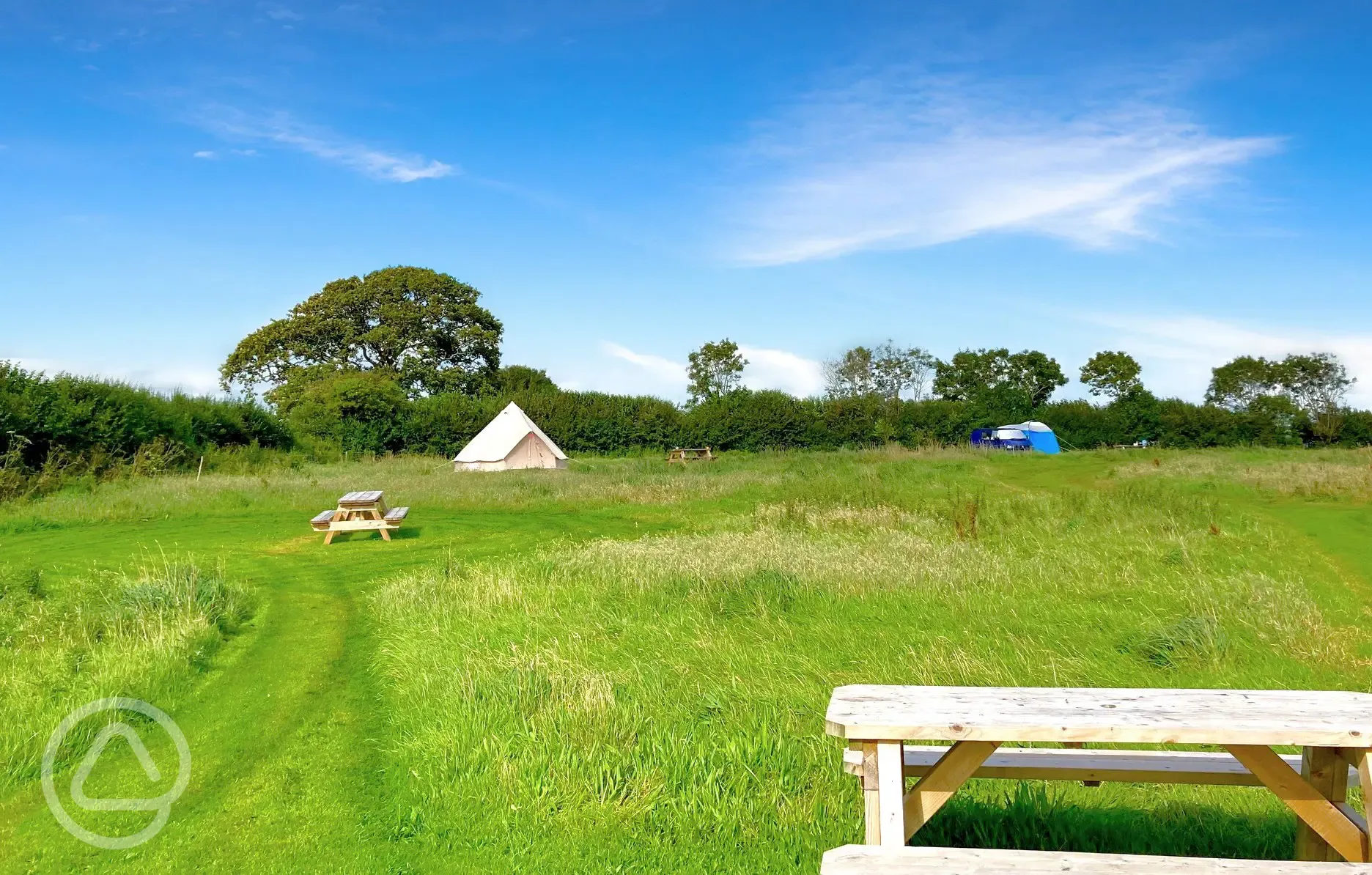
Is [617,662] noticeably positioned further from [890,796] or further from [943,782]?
[890,796]

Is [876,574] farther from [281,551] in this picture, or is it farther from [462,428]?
[462,428]

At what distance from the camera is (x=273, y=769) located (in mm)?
4832

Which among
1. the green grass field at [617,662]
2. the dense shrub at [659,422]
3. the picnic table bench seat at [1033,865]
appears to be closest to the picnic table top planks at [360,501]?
the green grass field at [617,662]

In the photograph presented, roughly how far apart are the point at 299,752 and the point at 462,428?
105 ft

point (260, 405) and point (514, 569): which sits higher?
point (260, 405)

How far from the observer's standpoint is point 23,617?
7430 mm

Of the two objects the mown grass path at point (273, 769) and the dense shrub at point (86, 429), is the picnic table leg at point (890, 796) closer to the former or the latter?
the mown grass path at point (273, 769)

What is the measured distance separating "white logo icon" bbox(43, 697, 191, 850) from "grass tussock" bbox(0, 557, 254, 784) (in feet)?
0.28

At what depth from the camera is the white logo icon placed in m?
4.21

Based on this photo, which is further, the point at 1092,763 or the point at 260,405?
the point at 260,405

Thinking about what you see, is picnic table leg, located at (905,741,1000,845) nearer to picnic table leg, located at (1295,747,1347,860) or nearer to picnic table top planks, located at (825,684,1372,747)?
picnic table top planks, located at (825,684,1372,747)

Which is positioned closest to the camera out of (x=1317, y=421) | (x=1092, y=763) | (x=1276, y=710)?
(x=1276, y=710)

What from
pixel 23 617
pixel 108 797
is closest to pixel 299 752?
pixel 108 797

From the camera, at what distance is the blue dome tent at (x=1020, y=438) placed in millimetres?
37781
